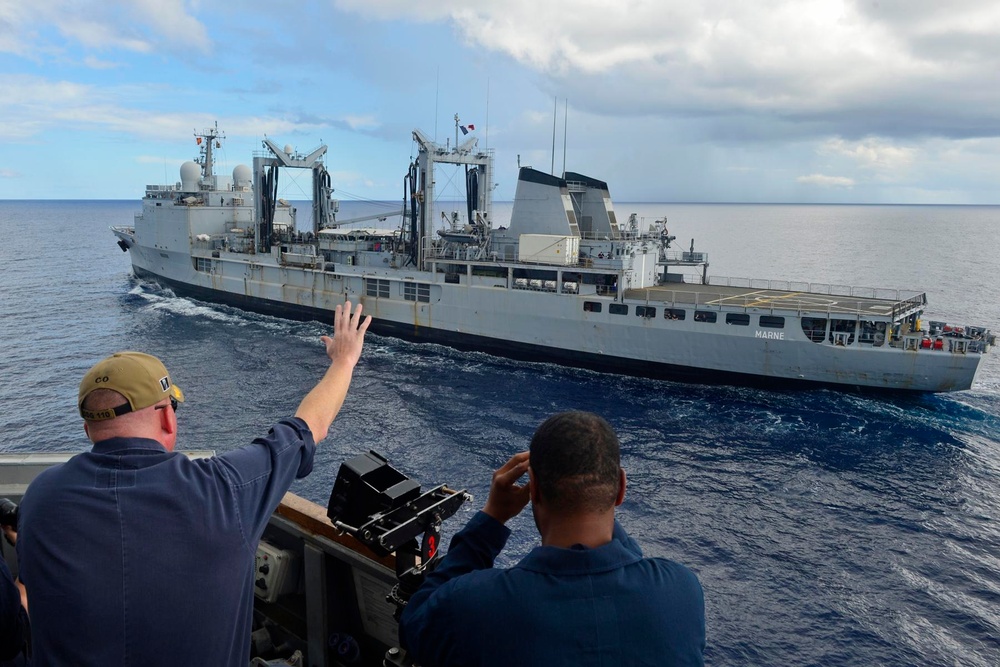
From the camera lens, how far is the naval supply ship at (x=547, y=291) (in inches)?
943

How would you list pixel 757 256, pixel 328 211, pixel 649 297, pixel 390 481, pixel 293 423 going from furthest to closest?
pixel 757 256
pixel 328 211
pixel 649 297
pixel 390 481
pixel 293 423

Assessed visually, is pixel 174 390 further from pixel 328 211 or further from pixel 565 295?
pixel 328 211

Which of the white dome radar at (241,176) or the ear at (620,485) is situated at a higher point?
the white dome radar at (241,176)

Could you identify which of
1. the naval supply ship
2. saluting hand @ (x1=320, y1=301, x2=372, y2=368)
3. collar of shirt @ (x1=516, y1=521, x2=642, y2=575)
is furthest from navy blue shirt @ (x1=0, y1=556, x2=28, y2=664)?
the naval supply ship

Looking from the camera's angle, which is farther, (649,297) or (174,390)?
(649,297)

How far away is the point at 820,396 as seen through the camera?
78.9ft

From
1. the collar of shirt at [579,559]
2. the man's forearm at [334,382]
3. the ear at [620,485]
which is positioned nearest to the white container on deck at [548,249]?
the man's forearm at [334,382]

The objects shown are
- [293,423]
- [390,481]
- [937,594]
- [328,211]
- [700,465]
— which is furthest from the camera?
[328,211]

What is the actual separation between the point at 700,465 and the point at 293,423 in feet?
57.4

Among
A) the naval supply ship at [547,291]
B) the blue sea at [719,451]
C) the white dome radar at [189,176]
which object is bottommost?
the blue sea at [719,451]

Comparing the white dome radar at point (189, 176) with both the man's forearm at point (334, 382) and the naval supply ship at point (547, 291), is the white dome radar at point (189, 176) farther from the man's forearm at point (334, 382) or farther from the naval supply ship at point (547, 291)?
the man's forearm at point (334, 382)

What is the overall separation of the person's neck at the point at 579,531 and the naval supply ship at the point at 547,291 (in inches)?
915

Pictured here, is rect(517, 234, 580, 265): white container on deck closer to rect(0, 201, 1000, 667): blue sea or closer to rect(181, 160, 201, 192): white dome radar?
rect(0, 201, 1000, 667): blue sea

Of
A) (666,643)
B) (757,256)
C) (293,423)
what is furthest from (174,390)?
(757,256)
